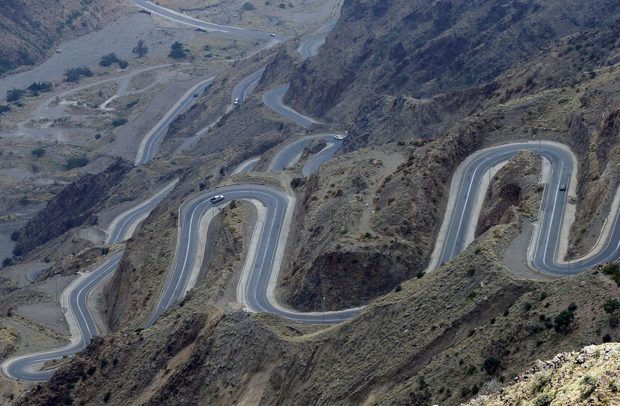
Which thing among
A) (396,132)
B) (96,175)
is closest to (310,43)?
(96,175)

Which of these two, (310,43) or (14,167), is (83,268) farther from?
(310,43)

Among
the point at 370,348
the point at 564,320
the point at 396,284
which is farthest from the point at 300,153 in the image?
Answer: the point at 564,320

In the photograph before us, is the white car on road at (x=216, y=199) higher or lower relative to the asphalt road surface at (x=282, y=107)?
lower

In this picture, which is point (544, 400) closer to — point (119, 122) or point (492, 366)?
point (492, 366)

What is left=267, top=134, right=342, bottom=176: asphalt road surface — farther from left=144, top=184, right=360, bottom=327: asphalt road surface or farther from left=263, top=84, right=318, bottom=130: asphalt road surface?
left=144, top=184, right=360, bottom=327: asphalt road surface

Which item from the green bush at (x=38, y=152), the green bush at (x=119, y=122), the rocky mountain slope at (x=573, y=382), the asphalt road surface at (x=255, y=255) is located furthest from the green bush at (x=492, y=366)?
the green bush at (x=119, y=122)

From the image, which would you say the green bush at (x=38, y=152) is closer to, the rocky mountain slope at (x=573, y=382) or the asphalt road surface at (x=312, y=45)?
the asphalt road surface at (x=312, y=45)
